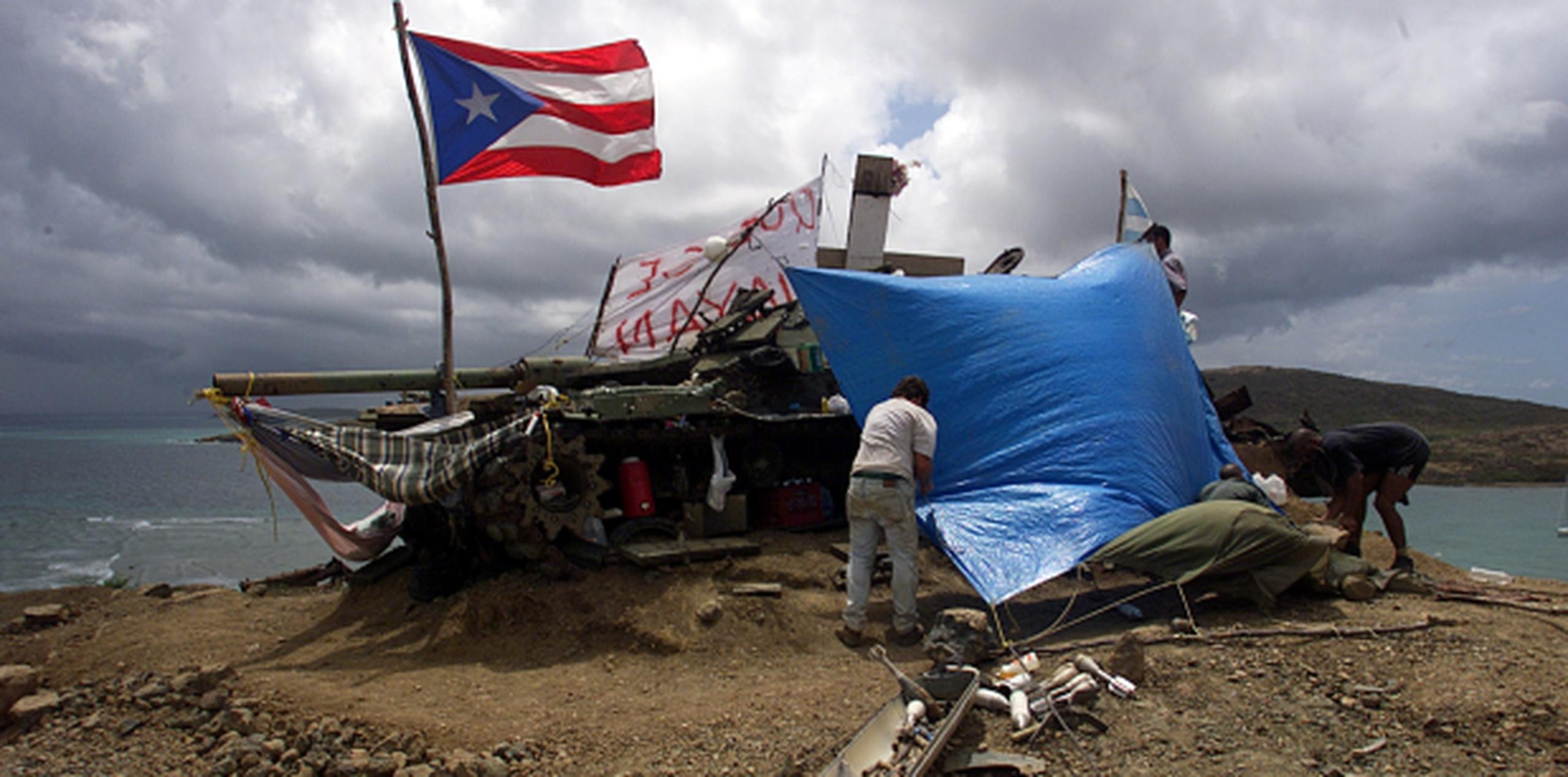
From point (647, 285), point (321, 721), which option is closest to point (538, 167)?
point (647, 285)

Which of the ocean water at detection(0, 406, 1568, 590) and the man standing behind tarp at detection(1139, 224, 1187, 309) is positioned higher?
the man standing behind tarp at detection(1139, 224, 1187, 309)

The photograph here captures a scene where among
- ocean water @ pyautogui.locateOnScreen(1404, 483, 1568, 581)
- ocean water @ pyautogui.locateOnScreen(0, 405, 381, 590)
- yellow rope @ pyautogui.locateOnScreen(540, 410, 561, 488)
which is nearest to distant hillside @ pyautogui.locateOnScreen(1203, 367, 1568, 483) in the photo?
ocean water @ pyautogui.locateOnScreen(1404, 483, 1568, 581)

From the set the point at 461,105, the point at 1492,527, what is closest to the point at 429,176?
the point at 461,105

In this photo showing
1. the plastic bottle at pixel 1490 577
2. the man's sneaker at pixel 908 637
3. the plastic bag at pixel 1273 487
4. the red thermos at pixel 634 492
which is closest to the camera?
the man's sneaker at pixel 908 637

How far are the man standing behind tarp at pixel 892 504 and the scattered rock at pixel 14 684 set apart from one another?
193 inches

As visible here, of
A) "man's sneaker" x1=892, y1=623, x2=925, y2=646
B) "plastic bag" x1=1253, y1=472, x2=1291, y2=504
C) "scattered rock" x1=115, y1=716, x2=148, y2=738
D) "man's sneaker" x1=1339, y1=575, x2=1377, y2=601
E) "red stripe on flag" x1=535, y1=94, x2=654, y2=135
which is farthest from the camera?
"red stripe on flag" x1=535, y1=94, x2=654, y2=135

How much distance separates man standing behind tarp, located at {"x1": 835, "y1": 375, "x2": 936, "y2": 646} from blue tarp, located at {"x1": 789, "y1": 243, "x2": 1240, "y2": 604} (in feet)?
1.45

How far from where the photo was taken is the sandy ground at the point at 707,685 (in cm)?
375

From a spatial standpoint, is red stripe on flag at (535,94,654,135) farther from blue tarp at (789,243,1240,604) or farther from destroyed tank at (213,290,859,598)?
blue tarp at (789,243,1240,604)

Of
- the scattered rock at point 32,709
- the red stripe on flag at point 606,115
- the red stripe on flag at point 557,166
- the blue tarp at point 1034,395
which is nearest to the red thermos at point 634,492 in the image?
the blue tarp at point 1034,395

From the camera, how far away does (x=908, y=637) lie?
5559 millimetres

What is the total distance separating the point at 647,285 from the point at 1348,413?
16.7 metres

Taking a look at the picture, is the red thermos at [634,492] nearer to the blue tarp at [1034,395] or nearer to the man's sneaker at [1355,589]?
the blue tarp at [1034,395]

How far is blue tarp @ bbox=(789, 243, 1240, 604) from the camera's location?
5895 mm
